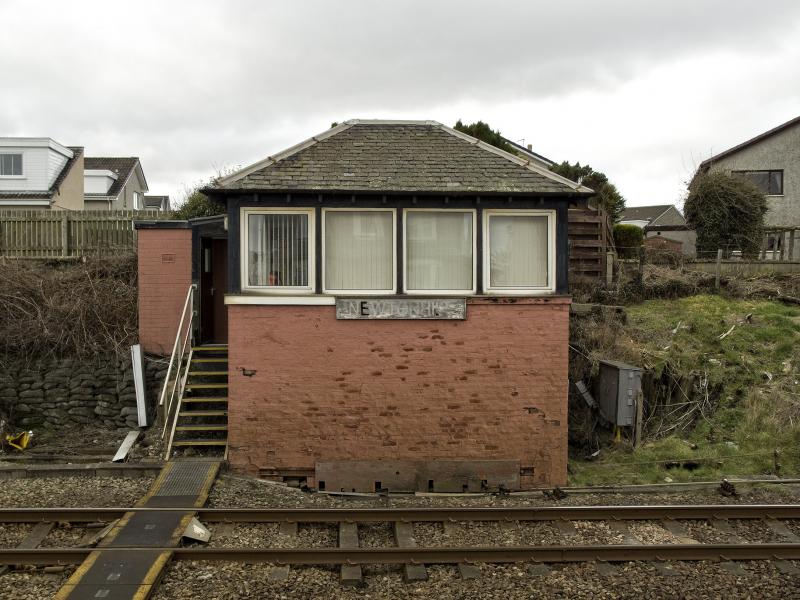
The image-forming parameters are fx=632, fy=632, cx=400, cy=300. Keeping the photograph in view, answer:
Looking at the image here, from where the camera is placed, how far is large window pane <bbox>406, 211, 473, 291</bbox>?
964cm

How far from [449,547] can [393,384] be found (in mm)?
3048

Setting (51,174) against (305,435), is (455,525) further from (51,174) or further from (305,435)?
(51,174)

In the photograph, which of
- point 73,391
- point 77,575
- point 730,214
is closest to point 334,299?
point 77,575

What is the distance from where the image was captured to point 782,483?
9328mm

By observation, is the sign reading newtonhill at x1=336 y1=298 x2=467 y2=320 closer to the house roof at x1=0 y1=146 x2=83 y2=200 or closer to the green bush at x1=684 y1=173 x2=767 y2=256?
the green bush at x1=684 y1=173 x2=767 y2=256

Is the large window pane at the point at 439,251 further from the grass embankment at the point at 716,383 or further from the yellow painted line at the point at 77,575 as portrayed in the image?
the yellow painted line at the point at 77,575

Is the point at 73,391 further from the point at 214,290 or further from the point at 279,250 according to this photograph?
the point at 279,250

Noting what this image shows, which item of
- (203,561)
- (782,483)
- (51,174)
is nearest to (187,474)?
(203,561)

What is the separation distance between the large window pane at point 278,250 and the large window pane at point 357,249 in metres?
0.38

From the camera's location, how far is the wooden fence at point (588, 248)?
53.3 ft

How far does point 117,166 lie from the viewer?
129ft

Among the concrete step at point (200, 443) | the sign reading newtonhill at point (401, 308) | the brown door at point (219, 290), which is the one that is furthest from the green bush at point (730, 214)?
the concrete step at point (200, 443)

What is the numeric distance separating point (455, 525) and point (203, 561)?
2.91 metres

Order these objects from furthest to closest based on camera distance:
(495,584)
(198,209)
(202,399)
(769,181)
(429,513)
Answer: (769,181) → (198,209) → (202,399) → (429,513) → (495,584)
